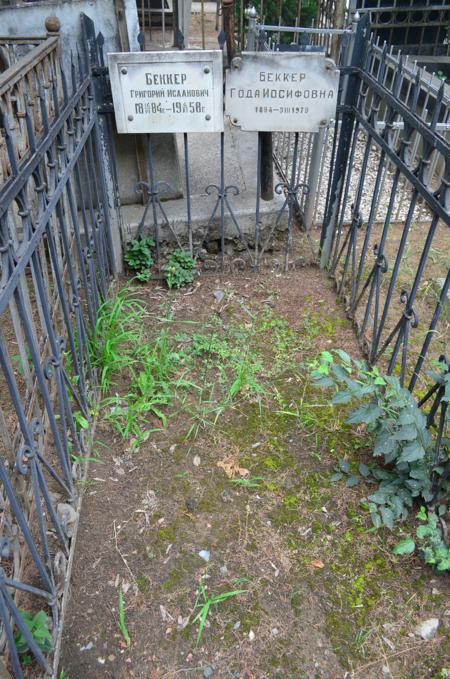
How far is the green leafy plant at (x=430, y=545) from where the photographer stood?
2207 millimetres

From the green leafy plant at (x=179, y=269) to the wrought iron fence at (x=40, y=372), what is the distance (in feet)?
2.64

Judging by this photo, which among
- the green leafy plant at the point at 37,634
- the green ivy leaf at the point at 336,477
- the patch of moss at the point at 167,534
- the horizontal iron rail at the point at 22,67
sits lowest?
the patch of moss at the point at 167,534

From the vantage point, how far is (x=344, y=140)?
12.0 ft

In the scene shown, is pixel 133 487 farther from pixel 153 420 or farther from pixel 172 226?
pixel 172 226

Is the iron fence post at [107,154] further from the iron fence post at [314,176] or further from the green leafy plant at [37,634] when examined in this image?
the green leafy plant at [37,634]

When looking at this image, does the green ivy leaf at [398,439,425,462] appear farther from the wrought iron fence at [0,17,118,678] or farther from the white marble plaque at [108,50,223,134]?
the white marble plaque at [108,50,223,134]

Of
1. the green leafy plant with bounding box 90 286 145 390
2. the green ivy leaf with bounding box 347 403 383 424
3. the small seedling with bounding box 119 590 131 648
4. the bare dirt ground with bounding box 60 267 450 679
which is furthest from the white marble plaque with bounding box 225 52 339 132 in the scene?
the small seedling with bounding box 119 590 131 648

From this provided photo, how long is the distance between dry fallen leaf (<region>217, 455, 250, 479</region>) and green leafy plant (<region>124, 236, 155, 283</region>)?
5.85 feet

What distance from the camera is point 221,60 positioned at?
3289mm

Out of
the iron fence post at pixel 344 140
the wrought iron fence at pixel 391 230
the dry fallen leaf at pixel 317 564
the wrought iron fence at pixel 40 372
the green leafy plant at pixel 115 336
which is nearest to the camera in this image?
the wrought iron fence at pixel 40 372

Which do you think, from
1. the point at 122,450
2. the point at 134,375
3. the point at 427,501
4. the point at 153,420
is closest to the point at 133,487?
the point at 122,450

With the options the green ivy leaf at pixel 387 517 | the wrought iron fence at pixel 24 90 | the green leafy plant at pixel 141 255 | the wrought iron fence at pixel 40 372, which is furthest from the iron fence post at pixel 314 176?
the green ivy leaf at pixel 387 517

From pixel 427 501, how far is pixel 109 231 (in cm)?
268

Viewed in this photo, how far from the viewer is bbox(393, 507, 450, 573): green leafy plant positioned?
7.24ft
